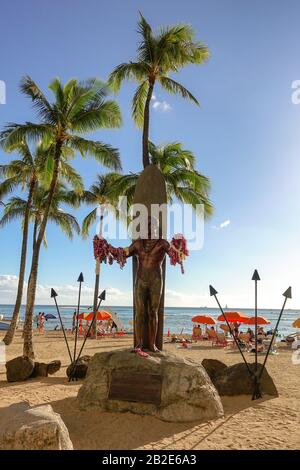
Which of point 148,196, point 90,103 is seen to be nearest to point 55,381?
point 148,196

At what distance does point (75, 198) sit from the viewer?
25.7 metres

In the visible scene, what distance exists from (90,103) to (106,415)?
1260cm

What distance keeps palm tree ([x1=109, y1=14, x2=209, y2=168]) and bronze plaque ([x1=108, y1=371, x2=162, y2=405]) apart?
7827mm

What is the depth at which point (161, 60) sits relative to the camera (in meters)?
13.5

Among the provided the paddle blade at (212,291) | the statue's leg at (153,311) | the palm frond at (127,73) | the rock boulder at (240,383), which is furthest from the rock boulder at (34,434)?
the palm frond at (127,73)

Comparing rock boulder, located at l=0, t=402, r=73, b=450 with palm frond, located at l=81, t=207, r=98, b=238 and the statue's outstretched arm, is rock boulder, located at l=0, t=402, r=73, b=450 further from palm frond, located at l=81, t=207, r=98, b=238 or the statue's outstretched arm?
palm frond, located at l=81, t=207, r=98, b=238

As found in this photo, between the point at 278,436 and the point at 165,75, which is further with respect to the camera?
the point at 165,75

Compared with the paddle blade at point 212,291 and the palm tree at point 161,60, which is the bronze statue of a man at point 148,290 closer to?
the paddle blade at point 212,291

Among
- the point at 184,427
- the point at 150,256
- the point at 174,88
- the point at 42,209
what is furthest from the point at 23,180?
the point at 184,427

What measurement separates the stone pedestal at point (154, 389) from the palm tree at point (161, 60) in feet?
25.0

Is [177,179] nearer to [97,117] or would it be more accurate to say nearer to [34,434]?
[97,117]

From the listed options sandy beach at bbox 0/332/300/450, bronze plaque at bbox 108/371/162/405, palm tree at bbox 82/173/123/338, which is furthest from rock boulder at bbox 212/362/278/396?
palm tree at bbox 82/173/123/338

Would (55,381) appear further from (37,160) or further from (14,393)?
(37,160)

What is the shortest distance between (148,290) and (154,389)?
2.05 metres
